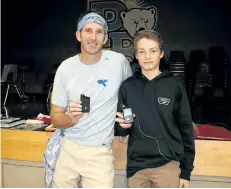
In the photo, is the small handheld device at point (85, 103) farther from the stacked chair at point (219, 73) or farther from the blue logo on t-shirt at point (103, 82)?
the stacked chair at point (219, 73)

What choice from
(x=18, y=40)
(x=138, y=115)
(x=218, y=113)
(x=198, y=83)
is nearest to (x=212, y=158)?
(x=138, y=115)

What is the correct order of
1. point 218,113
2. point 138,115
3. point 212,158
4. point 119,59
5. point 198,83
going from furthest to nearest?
point 198,83 < point 218,113 < point 212,158 < point 119,59 < point 138,115

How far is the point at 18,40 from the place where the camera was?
9203mm

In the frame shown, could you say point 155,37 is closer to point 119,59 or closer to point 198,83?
point 119,59

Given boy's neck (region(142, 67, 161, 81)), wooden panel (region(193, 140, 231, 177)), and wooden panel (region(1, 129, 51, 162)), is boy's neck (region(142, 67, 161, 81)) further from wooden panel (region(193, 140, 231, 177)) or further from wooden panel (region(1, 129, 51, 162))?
wooden panel (region(1, 129, 51, 162))

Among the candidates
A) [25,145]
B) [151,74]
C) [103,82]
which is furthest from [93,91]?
[25,145]

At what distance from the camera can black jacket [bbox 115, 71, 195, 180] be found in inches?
68.2

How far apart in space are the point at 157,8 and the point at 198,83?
2.54 metres

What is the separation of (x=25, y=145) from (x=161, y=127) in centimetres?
141

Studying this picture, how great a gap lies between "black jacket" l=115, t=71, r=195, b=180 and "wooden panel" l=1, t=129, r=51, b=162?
1.11 m

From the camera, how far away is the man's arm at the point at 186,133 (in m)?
1.73

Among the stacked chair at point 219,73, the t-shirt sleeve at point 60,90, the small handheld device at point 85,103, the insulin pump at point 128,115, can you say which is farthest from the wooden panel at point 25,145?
the stacked chair at point 219,73

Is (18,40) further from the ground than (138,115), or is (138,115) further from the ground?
(18,40)

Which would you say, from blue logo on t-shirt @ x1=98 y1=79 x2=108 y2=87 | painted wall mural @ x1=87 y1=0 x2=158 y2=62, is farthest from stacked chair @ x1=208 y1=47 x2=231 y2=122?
blue logo on t-shirt @ x1=98 y1=79 x2=108 y2=87
